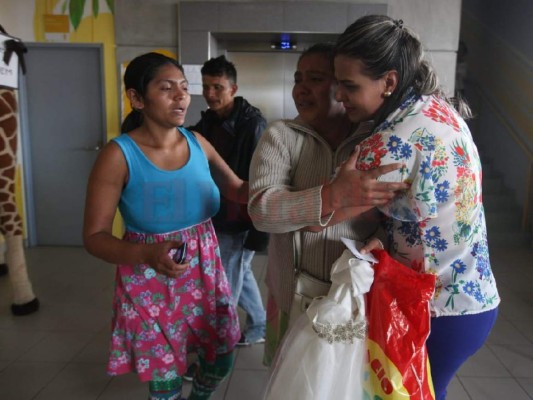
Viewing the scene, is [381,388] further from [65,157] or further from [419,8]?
[65,157]

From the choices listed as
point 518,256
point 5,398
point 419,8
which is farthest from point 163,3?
point 518,256

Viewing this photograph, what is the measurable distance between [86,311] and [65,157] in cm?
225

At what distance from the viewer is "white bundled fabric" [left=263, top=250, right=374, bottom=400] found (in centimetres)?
101

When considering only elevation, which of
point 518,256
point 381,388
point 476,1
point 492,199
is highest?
point 476,1

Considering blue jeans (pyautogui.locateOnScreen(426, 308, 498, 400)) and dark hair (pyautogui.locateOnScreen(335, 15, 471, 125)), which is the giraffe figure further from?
blue jeans (pyautogui.locateOnScreen(426, 308, 498, 400))

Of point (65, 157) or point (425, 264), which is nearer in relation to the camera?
point (425, 264)

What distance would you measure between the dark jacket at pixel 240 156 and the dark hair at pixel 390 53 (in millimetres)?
1319

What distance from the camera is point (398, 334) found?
1.01 meters

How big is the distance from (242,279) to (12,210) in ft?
5.68

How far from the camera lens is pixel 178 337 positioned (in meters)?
1.45

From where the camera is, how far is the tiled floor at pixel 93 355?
224cm

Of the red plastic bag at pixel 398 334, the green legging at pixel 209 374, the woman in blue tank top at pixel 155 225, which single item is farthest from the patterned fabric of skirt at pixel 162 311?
the red plastic bag at pixel 398 334

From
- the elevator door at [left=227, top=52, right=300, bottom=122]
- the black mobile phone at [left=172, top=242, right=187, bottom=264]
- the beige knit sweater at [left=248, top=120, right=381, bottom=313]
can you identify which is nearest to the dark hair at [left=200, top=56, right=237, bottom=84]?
the beige knit sweater at [left=248, top=120, right=381, bottom=313]

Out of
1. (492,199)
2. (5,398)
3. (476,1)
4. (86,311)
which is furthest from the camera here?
(476,1)
